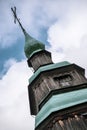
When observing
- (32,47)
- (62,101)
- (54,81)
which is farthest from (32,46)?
(62,101)

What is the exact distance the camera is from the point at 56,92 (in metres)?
17.9

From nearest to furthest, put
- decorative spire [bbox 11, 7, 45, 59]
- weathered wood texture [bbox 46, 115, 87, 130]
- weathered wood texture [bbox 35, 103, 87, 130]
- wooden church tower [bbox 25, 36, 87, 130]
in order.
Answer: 1. weathered wood texture [bbox 46, 115, 87, 130]
2. weathered wood texture [bbox 35, 103, 87, 130]
3. wooden church tower [bbox 25, 36, 87, 130]
4. decorative spire [bbox 11, 7, 45, 59]

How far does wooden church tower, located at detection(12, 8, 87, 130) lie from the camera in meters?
15.8

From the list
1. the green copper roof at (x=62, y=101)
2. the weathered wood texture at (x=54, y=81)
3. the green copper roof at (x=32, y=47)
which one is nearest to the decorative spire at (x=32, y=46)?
the green copper roof at (x=32, y=47)

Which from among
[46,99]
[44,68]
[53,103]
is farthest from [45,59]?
[53,103]

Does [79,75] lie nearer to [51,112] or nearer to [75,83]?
[75,83]

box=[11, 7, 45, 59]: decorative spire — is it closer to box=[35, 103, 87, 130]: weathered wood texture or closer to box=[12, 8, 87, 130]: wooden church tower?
box=[12, 8, 87, 130]: wooden church tower

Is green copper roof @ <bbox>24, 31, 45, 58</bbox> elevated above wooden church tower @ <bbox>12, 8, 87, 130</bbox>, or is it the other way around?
green copper roof @ <bbox>24, 31, 45, 58</bbox>

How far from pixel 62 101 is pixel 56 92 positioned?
53.6 inches

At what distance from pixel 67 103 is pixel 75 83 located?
9.12ft

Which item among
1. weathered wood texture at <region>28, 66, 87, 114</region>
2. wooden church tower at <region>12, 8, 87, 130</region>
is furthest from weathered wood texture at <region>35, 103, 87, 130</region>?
weathered wood texture at <region>28, 66, 87, 114</region>

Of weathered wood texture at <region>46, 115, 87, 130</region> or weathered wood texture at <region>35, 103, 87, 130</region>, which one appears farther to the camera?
weathered wood texture at <region>35, 103, 87, 130</region>

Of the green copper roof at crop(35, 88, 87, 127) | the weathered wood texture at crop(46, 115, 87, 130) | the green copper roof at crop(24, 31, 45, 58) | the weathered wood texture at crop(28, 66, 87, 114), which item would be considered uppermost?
the green copper roof at crop(24, 31, 45, 58)

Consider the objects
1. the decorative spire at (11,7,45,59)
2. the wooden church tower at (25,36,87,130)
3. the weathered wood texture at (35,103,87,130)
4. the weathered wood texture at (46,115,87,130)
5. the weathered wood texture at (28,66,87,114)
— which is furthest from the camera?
the decorative spire at (11,7,45,59)
